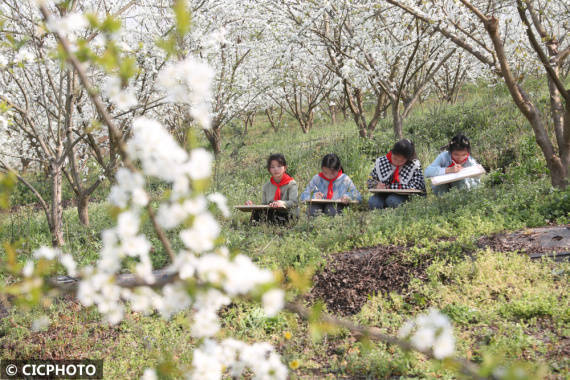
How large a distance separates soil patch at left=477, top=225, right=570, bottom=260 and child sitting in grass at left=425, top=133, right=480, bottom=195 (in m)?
1.58

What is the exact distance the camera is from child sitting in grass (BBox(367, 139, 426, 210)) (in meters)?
5.67

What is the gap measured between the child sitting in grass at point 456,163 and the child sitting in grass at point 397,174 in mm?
184

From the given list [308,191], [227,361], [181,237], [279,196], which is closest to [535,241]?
[308,191]

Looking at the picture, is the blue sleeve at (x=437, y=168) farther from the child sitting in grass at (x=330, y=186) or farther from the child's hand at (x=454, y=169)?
the child sitting in grass at (x=330, y=186)

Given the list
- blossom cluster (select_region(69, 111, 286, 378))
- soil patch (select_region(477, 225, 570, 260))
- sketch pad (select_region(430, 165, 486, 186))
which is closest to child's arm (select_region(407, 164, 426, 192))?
sketch pad (select_region(430, 165, 486, 186))

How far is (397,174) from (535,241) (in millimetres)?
2288

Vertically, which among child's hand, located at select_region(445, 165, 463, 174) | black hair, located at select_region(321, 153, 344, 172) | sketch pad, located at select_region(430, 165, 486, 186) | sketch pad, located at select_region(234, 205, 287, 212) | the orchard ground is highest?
black hair, located at select_region(321, 153, 344, 172)

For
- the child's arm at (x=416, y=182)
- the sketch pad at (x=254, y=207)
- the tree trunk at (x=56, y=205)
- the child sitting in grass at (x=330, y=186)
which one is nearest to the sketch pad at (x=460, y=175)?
the child's arm at (x=416, y=182)

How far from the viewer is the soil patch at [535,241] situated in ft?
11.6

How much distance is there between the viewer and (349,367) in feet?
8.52

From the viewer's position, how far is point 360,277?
3.58 metres

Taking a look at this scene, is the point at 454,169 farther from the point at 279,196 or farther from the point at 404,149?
the point at 279,196

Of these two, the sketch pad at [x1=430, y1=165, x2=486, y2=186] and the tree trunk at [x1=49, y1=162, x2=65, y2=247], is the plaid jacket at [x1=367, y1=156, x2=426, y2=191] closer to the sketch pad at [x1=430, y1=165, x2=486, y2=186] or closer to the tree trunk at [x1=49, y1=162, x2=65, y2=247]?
the sketch pad at [x1=430, y1=165, x2=486, y2=186]

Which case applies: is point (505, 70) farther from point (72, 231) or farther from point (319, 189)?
point (72, 231)
